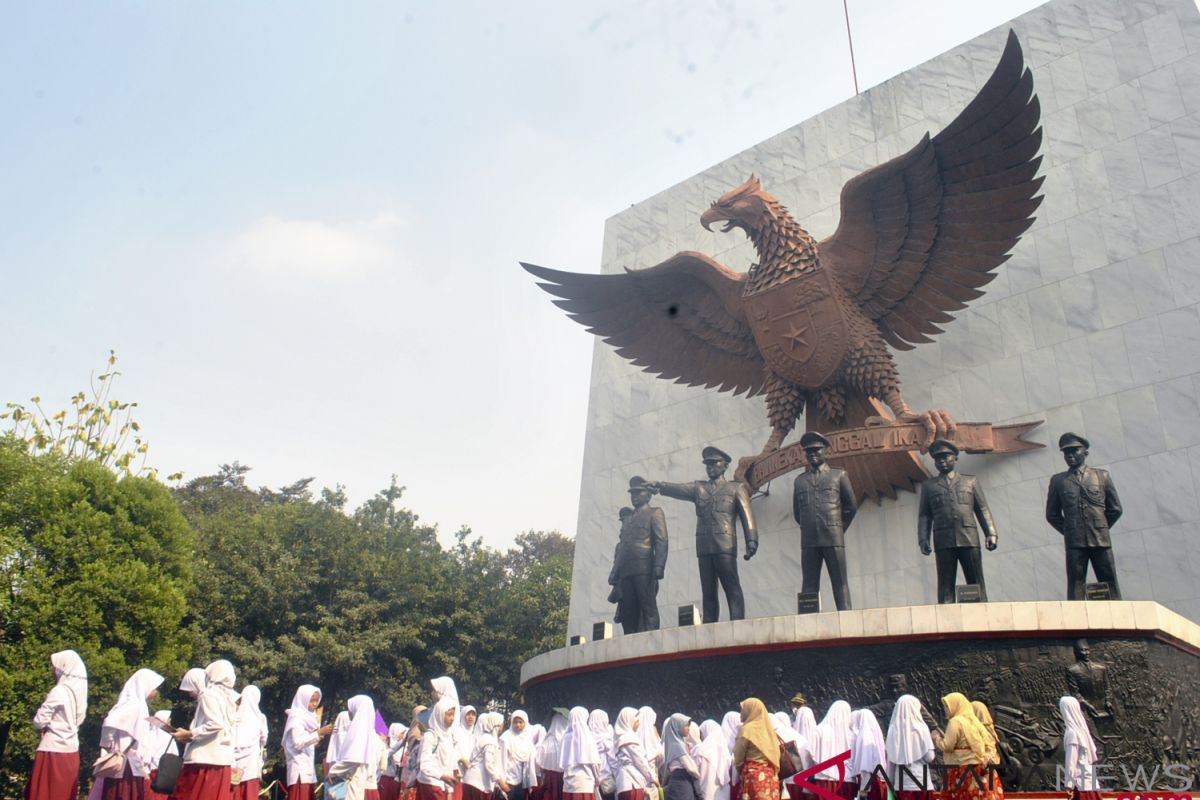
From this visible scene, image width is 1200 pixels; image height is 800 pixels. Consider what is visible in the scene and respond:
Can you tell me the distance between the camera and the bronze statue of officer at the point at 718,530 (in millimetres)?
8992

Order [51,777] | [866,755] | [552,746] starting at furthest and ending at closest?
[552,746] < [866,755] < [51,777]

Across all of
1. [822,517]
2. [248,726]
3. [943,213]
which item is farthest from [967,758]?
[943,213]

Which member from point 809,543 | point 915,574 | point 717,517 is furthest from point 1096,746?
point 915,574

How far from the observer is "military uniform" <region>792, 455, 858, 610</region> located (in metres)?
8.46

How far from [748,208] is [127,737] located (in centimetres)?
824

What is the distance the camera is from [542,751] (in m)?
7.75

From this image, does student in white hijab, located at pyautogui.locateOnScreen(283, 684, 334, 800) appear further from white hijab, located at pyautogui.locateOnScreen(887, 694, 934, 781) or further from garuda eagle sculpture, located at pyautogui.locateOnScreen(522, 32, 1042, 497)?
garuda eagle sculpture, located at pyautogui.locateOnScreen(522, 32, 1042, 497)

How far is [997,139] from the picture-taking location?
31.9 ft

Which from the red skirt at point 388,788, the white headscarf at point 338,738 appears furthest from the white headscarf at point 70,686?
the red skirt at point 388,788

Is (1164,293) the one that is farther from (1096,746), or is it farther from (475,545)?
(475,545)

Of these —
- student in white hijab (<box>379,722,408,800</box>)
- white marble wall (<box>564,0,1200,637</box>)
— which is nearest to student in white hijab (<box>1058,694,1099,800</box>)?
white marble wall (<box>564,0,1200,637</box>)

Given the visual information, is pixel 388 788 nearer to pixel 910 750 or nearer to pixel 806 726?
pixel 806 726

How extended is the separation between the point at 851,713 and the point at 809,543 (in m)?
1.90

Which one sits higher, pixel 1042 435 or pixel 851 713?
pixel 1042 435
